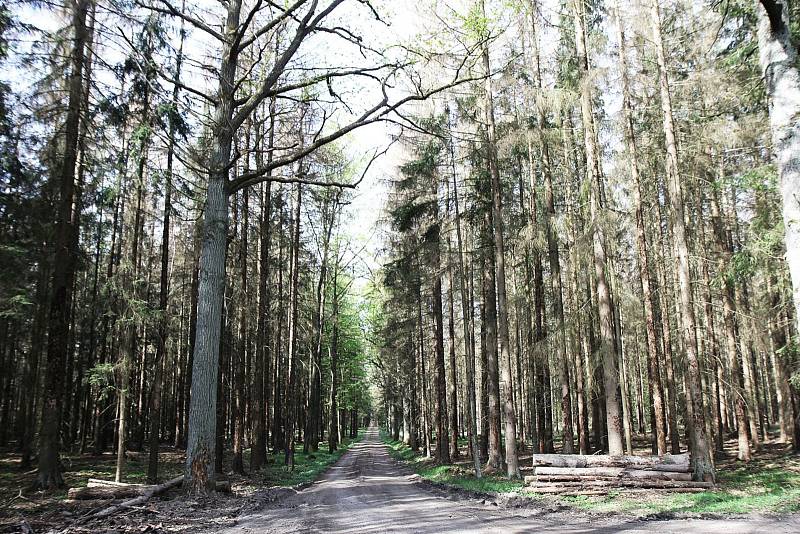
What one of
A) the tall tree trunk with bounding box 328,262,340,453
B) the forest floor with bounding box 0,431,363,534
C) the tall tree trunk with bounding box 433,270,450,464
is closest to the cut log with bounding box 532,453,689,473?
the forest floor with bounding box 0,431,363,534

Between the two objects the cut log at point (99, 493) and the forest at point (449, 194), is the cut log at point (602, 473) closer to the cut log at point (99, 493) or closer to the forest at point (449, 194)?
the forest at point (449, 194)

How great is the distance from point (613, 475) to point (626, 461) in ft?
1.59

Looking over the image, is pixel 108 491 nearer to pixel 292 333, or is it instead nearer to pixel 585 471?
pixel 585 471

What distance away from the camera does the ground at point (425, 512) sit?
23.8 ft

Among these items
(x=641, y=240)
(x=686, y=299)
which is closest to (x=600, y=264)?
(x=686, y=299)

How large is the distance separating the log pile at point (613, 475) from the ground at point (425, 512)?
83 centimetres

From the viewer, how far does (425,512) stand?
9266mm

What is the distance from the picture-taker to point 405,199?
77.9 feet

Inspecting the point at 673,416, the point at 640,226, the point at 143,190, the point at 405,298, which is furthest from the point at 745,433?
the point at 143,190

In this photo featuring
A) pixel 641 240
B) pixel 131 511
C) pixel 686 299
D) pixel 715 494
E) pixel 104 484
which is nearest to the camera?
pixel 131 511

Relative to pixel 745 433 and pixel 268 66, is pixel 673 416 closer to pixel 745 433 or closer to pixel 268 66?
pixel 745 433

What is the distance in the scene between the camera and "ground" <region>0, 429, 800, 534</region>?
7242mm

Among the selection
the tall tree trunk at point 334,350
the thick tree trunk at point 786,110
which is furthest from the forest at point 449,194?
the tall tree trunk at point 334,350

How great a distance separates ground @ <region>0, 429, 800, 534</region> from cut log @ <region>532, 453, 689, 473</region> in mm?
1062
